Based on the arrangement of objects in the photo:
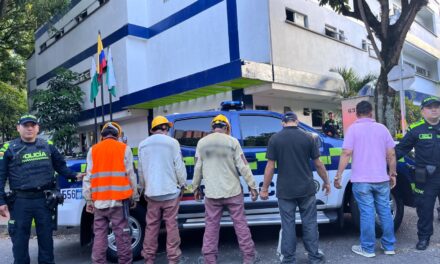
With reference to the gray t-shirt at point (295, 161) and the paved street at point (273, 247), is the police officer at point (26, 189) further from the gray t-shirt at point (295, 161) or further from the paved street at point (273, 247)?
the gray t-shirt at point (295, 161)

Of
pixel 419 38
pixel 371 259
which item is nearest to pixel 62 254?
pixel 371 259

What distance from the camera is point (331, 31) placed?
55.5 ft

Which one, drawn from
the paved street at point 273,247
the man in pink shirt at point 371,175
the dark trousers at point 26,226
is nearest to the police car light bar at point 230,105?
the man in pink shirt at point 371,175

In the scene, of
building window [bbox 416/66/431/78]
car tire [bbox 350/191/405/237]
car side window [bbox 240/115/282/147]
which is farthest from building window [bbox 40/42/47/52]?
building window [bbox 416/66/431/78]

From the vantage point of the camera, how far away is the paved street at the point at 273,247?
5.05 meters

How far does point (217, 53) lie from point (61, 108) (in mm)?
8687

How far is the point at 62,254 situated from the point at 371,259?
14.5ft

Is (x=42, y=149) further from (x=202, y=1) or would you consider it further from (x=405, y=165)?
(x=202, y=1)

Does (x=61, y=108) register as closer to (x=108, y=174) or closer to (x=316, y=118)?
(x=316, y=118)

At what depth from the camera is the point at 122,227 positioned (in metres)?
4.86

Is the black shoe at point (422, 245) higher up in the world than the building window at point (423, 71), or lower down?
lower down

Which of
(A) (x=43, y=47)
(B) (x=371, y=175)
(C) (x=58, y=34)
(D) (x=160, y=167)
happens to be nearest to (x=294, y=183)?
(B) (x=371, y=175)

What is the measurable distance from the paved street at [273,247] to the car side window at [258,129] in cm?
151

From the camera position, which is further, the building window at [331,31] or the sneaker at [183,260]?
the building window at [331,31]
